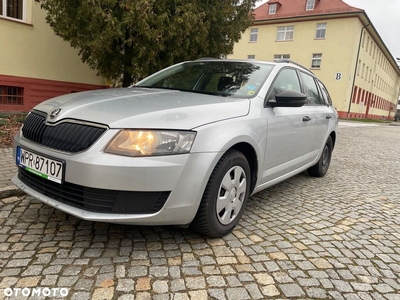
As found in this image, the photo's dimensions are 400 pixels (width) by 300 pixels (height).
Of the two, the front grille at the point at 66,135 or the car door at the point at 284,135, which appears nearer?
the front grille at the point at 66,135

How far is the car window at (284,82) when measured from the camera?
10.7ft

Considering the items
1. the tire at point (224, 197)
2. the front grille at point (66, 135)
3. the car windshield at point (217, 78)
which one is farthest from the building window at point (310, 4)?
the front grille at point (66, 135)

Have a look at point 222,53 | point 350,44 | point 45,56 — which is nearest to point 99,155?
point 222,53

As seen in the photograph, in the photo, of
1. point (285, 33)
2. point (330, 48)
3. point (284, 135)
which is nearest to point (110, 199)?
point (284, 135)

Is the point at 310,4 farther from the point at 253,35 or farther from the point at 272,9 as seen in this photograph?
the point at 253,35

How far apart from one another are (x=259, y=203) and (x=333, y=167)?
310 cm

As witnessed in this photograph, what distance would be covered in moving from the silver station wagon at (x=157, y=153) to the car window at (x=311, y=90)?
1176 mm

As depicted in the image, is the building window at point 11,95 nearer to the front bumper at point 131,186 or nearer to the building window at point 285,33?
the front bumper at point 131,186

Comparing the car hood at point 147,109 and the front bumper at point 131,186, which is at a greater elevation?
the car hood at point 147,109

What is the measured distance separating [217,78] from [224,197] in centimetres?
139

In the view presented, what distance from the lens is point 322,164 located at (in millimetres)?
5109

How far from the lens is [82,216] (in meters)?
2.12

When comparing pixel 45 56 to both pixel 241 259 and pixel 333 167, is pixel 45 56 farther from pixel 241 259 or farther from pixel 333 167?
pixel 241 259

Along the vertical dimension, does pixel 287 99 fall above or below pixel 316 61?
below
